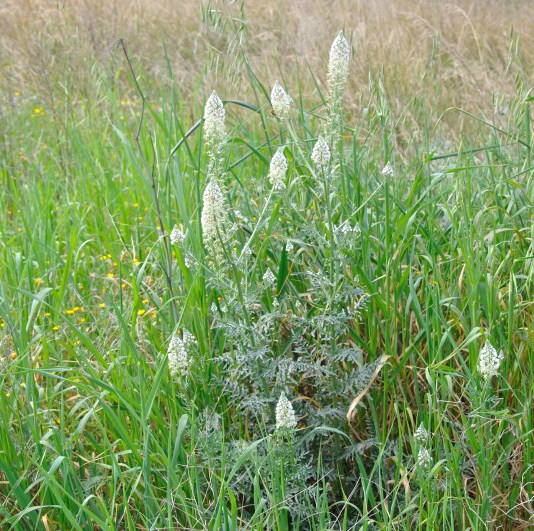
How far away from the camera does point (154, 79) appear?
Answer: 5.26 meters

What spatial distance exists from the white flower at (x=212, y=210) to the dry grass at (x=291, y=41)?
206 cm

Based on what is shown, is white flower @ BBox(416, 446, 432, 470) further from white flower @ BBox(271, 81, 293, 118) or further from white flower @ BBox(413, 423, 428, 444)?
white flower @ BBox(271, 81, 293, 118)

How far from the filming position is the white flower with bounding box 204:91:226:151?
6.00ft

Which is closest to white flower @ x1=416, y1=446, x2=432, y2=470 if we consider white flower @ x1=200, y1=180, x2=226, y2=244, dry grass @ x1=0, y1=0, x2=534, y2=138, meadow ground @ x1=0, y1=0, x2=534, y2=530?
meadow ground @ x1=0, y1=0, x2=534, y2=530

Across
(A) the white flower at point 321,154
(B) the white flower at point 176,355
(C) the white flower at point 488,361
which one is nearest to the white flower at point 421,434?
(C) the white flower at point 488,361

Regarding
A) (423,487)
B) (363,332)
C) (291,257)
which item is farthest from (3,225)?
(423,487)

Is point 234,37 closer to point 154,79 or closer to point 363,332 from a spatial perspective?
point 363,332

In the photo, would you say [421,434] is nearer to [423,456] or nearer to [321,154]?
[423,456]

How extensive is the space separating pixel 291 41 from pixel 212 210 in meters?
3.84

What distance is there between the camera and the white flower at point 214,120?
72.1 inches

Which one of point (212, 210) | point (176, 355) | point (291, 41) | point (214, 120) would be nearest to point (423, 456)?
point (176, 355)

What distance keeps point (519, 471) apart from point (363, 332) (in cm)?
57

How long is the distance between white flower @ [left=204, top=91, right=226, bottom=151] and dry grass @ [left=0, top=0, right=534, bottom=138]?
1945 millimetres

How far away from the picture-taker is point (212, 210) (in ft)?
5.84
